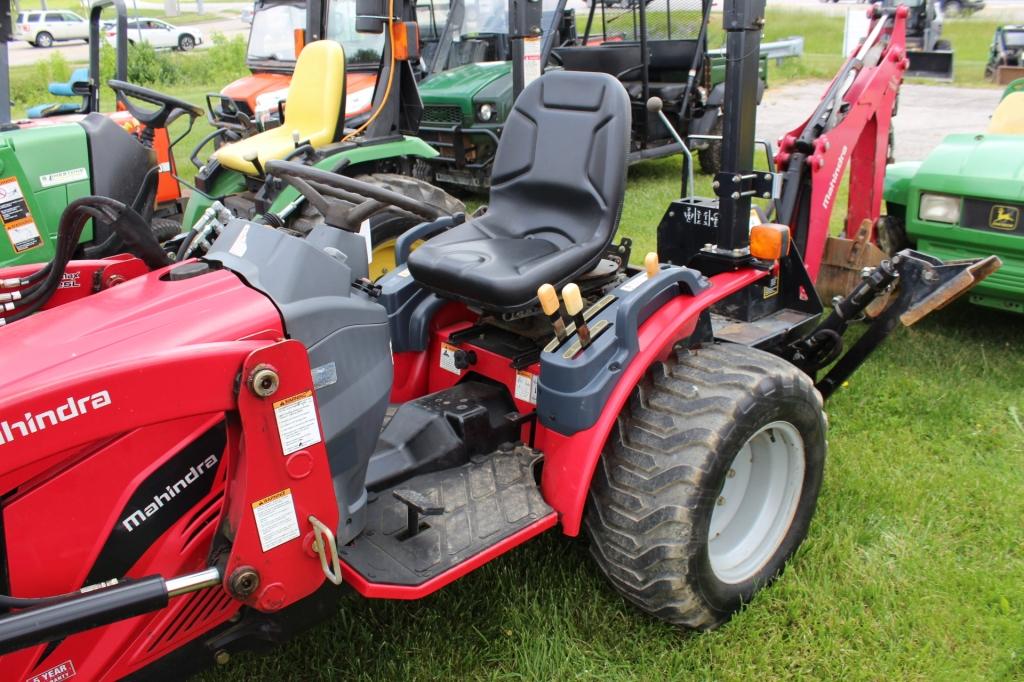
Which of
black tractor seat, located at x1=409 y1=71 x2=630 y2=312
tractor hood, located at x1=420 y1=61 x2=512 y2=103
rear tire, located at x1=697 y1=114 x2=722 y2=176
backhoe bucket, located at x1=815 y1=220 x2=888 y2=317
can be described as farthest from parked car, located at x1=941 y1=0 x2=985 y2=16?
black tractor seat, located at x1=409 y1=71 x2=630 y2=312

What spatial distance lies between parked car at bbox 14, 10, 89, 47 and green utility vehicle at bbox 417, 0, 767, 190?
2934 centimetres

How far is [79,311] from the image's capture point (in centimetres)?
193

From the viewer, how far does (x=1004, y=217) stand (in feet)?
12.1

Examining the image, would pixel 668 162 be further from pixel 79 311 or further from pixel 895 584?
pixel 79 311

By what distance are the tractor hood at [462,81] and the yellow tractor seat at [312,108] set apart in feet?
6.95

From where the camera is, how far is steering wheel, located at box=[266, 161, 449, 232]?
7.45 ft

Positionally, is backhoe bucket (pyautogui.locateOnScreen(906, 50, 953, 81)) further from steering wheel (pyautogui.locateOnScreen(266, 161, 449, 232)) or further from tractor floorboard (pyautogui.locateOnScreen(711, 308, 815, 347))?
steering wheel (pyautogui.locateOnScreen(266, 161, 449, 232))

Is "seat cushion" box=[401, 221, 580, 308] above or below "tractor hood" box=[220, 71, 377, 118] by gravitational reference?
below

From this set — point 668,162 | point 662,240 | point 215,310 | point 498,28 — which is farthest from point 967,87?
point 215,310

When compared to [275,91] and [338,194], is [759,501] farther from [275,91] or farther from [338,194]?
[275,91]

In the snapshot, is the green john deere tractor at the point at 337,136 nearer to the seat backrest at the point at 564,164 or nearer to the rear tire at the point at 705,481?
the seat backrest at the point at 564,164

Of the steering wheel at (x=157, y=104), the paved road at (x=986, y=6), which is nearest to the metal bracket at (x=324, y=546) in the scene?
the steering wheel at (x=157, y=104)

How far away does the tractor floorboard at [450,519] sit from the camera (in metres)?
2.02

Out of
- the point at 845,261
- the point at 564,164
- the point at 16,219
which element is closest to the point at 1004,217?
the point at 845,261
